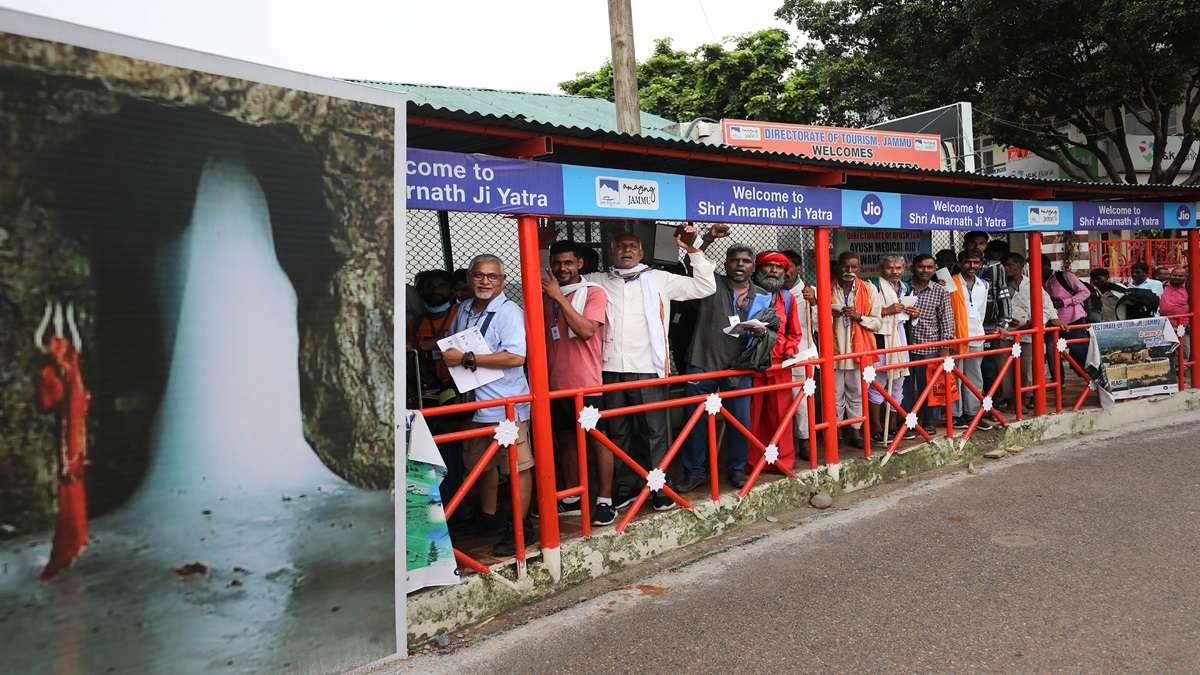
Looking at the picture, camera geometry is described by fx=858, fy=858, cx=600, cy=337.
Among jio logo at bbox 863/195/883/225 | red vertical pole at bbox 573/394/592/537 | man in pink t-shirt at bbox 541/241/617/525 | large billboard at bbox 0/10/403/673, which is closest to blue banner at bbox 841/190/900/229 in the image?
jio logo at bbox 863/195/883/225

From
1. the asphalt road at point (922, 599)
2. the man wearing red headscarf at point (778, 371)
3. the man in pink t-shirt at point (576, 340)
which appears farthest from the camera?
the man wearing red headscarf at point (778, 371)

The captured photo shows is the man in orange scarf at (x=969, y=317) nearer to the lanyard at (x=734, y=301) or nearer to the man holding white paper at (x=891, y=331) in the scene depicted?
the man holding white paper at (x=891, y=331)

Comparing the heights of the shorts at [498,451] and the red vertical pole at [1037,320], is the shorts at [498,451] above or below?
below

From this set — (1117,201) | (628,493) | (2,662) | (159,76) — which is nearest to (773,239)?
(1117,201)

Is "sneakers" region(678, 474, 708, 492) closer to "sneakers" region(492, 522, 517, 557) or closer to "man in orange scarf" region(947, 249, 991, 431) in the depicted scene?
"sneakers" region(492, 522, 517, 557)

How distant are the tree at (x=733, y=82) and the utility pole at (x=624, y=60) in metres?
12.6

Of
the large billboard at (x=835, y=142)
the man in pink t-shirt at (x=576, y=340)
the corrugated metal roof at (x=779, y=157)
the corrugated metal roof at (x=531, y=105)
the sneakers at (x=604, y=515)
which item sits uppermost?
the corrugated metal roof at (x=531, y=105)

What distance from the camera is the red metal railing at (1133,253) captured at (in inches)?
655

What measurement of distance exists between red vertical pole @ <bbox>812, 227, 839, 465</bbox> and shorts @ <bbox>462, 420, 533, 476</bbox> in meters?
2.71

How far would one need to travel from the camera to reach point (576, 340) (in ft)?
17.0

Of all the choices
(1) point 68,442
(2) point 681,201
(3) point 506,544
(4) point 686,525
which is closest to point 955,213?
(2) point 681,201

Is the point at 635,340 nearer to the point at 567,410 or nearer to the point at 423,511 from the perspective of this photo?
the point at 567,410

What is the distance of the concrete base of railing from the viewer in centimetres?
423

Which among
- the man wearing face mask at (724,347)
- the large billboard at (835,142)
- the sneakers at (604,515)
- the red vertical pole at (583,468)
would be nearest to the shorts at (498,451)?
the red vertical pole at (583,468)
